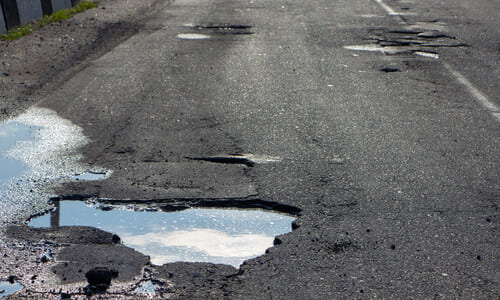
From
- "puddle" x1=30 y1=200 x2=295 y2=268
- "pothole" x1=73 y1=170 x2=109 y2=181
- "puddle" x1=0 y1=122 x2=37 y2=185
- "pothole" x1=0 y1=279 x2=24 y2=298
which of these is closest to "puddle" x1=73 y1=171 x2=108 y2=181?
"pothole" x1=73 y1=170 x2=109 y2=181

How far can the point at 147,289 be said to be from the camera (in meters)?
3.44

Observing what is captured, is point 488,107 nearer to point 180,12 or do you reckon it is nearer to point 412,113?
point 412,113

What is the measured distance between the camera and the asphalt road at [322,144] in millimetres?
3617

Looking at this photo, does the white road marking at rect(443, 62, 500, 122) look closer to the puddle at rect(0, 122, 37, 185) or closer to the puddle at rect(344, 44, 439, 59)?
the puddle at rect(344, 44, 439, 59)

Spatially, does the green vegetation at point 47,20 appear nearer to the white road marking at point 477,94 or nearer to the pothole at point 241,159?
the pothole at point 241,159

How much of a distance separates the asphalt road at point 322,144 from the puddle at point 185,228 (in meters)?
0.16

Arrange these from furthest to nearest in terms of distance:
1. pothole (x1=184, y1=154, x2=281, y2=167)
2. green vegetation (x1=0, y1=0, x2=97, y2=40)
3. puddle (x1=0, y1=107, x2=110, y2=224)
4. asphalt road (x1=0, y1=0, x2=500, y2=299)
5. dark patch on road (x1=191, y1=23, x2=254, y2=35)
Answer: dark patch on road (x1=191, y1=23, x2=254, y2=35), green vegetation (x1=0, y1=0, x2=97, y2=40), pothole (x1=184, y1=154, x2=281, y2=167), puddle (x1=0, y1=107, x2=110, y2=224), asphalt road (x1=0, y1=0, x2=500, y2=299)

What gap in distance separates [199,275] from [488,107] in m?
4.54

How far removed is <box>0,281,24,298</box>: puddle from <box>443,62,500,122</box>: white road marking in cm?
501

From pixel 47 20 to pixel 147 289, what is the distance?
931cm

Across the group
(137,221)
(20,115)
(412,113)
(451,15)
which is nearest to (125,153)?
(137,221)

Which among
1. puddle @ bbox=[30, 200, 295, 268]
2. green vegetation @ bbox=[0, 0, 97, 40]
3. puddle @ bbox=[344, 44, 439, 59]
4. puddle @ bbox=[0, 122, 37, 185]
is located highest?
green vegetation @ bbox=[0, 0, 97, 40]

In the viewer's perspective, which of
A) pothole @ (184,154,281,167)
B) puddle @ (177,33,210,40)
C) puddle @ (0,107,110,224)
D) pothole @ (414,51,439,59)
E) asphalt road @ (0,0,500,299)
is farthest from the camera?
puddle @ (177,33,210,40)

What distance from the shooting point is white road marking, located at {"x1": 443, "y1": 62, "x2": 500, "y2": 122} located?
6.69m
